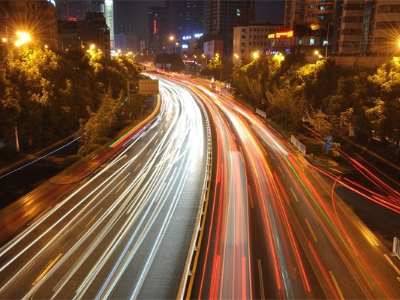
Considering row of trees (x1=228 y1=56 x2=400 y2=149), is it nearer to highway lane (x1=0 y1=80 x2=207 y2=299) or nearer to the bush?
the bush

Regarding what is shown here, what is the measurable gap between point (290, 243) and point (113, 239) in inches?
372

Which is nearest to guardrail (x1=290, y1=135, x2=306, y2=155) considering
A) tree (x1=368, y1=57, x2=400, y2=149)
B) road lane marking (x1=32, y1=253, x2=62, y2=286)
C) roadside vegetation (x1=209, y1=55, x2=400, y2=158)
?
roadside vegetation (x1=209, y1=55, x2=400, y2=158)

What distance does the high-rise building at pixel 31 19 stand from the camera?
3039 inches

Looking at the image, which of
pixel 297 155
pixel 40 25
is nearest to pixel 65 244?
pixel 297 155

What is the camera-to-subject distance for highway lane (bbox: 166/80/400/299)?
15.5 meters

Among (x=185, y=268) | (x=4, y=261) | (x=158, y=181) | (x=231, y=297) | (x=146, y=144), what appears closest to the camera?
(x=231, y=297)

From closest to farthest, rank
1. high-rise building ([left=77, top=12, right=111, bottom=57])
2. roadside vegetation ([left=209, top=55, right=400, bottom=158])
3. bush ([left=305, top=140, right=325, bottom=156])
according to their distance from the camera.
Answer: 1. roadside vegetation ([left=209, top=55, right=400, bottom=158])
2. bush ([left=305, top=140, right=325, bottom=156])
3. high-rise building ([left=77, top=12, right=111, bottom=57])

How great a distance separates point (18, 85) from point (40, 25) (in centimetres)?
6067

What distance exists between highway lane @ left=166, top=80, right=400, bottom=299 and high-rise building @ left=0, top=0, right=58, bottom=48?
194ft

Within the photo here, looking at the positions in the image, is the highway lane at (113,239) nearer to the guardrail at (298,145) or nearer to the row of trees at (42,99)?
the row of trees at (42,99)

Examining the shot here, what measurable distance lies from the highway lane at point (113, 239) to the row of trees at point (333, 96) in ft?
55.3

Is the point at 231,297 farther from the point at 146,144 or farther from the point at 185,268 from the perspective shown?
the point at 146,144

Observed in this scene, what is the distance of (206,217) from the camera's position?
22.3m

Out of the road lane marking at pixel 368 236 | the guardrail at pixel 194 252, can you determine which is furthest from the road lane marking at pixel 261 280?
the road lane marking at pixel 368 236
